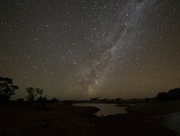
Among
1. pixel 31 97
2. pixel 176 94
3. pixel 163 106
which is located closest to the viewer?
pixel 163 106

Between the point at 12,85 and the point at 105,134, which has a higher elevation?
the point at 12,85

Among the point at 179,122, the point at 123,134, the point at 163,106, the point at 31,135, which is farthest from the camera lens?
the point at 163,106

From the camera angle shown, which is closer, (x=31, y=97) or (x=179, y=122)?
(x=179, y=122)

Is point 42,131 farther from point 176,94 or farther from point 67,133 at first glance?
point 176,94

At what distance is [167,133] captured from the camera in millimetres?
19797

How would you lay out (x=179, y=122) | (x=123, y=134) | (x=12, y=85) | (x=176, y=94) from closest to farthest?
(x=123, y=134), (x=179, y=122), (x=176, y=94), (x=12, y=85)

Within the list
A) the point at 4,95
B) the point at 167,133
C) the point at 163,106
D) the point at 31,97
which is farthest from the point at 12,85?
the point at 167,133

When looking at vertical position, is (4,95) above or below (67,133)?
above

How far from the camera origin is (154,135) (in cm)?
1914

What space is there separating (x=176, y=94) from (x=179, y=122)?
39692 mm

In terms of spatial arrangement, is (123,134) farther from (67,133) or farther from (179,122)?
(179,122)

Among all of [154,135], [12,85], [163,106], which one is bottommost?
[154,135]

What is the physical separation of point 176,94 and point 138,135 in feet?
152

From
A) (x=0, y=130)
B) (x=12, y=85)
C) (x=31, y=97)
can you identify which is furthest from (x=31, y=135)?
(x=31, y=97)
